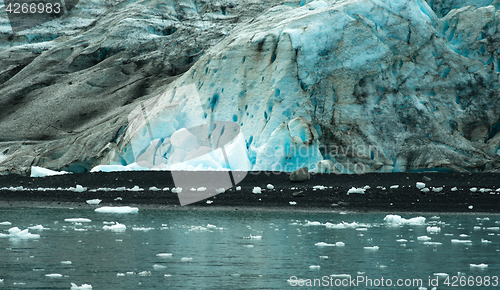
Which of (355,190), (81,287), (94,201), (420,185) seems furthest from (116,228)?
(420,185)

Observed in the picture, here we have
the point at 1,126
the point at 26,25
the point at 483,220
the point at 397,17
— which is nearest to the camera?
the point at 483,220

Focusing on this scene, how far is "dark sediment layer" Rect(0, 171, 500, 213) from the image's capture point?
15.7 m

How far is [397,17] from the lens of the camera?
22391 mm

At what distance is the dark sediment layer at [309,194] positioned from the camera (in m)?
15.7

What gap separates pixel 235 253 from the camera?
27.9ft

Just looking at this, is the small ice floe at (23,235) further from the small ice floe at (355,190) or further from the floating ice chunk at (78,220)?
the small ice floe at (355,190)

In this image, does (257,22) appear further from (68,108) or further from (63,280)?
(63,280)

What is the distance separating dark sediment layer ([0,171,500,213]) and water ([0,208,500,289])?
2.18m

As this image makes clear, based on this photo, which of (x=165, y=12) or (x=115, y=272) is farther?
(x=165, y=12)

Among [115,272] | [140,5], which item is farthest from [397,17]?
[140,5]

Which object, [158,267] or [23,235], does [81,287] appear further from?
[23,235]

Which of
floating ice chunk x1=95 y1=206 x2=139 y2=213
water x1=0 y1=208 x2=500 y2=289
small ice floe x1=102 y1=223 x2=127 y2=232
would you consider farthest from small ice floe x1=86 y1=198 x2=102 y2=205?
small ice floe x1=102 y1=223 x2=127 y2=232

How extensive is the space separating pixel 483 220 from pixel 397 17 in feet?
37.8

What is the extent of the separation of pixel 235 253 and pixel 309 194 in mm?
8501
